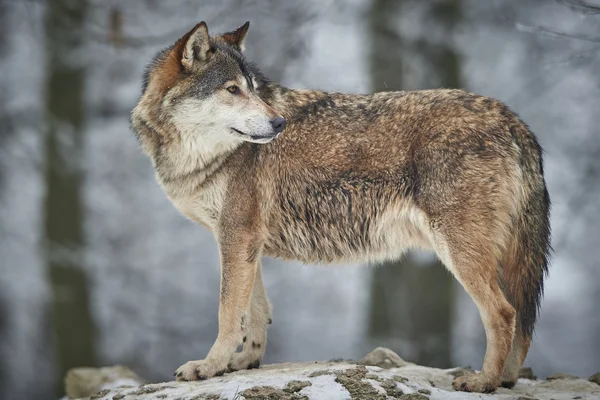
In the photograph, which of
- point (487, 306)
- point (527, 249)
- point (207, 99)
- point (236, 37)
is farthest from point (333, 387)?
point (236, 37)

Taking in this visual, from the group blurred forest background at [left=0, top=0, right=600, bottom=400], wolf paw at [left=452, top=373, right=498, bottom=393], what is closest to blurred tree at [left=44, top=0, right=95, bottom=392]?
blurred forest background at [left=0, top=0, right=600, bottom=400]

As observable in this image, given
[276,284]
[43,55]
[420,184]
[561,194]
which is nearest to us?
A: [420,184]

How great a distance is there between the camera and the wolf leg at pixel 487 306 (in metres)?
4.87

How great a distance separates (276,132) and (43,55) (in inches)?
205

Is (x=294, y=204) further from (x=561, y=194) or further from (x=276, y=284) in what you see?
(x=276, y=284)

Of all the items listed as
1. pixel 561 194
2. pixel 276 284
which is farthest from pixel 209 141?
pixel 276 284

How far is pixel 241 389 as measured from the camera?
14.8ft

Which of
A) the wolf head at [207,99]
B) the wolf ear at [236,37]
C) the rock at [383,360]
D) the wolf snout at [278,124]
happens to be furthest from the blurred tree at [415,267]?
the wolf snout at [278,124]

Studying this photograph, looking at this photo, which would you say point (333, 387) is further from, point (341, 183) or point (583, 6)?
Answer: point (583, 6)

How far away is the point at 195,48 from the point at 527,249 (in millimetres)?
2766

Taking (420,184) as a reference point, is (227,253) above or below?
below

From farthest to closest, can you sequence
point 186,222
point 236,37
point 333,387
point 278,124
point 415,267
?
point 186,222, point 415,267, point 236,37, point 278,124, point 333,387

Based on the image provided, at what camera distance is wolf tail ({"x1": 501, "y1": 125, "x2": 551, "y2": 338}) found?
514 cm

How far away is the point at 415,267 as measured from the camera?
27.8ft
